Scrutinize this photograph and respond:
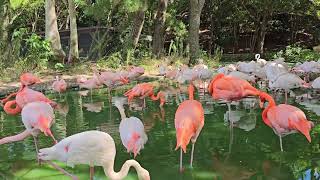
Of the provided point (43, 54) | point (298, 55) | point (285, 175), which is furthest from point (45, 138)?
point (298, 55)

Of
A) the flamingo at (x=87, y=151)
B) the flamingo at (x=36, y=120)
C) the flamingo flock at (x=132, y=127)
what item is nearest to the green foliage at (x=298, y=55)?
the flamingo flock at (x=132, y=127)

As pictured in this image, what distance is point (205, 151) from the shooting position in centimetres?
524

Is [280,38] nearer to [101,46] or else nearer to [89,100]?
[101,46]

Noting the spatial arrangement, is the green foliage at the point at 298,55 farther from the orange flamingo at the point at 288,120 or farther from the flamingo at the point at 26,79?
the orange flamingo at the point at 288,120

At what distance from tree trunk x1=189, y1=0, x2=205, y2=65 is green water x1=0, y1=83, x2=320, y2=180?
863 cm

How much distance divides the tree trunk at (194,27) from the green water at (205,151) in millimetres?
8634

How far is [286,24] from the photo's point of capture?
2548 cm

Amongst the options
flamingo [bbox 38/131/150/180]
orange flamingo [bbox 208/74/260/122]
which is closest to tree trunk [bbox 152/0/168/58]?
orange flamingo [bbox 208/74/260/122]

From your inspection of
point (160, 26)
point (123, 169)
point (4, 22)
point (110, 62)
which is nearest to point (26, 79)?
point (123, 169)

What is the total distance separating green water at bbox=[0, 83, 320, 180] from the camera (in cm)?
452

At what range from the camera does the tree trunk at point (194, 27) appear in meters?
15.7

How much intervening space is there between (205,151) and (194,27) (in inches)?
439

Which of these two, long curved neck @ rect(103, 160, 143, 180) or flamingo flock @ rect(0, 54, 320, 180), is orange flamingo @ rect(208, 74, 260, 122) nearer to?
flamingo flock @ rect(0, 54, 320, 180)

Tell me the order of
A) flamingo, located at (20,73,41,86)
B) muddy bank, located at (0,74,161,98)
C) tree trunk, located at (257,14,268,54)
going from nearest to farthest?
flamingo, located at (20,73,41,86) → muddy bank, located at (0,74,161,98) → tree trunk, located at (257,14,268,54)
